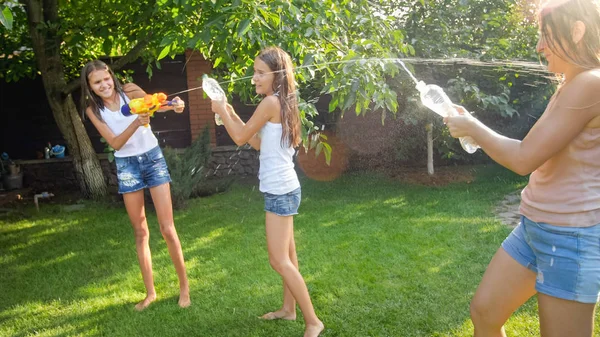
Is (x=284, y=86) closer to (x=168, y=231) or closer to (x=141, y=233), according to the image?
(x=168, y=231)

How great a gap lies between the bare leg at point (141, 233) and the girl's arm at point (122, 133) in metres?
0.35

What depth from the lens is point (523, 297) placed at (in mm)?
1861

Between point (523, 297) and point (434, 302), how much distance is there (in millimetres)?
1502

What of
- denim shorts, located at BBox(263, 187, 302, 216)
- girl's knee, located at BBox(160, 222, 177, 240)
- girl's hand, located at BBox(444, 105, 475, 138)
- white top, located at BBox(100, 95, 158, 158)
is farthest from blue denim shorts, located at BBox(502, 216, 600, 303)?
white top, located at BBox(100, 95, 158, 158)

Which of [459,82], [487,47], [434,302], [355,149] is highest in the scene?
[487,47]

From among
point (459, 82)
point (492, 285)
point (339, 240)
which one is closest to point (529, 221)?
point (492, 285)

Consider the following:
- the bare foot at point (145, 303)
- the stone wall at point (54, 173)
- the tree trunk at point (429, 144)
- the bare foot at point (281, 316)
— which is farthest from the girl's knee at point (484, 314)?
the stone wall at point (54, 173)

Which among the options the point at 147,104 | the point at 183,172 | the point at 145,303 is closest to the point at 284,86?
the point at 147,104

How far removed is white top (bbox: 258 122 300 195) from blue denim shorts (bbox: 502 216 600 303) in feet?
4.27

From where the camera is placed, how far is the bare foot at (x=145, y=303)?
3421 mm

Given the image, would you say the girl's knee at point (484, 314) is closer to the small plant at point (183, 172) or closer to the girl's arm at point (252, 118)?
the girl's arm at point (252, 118)

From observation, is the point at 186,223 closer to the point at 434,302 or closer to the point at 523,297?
the point at 434,302

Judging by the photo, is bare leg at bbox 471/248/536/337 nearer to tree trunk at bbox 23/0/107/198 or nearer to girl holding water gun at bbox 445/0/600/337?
girl holding water gun at bbox 445/0/600/337

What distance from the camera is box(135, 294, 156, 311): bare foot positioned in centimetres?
342
